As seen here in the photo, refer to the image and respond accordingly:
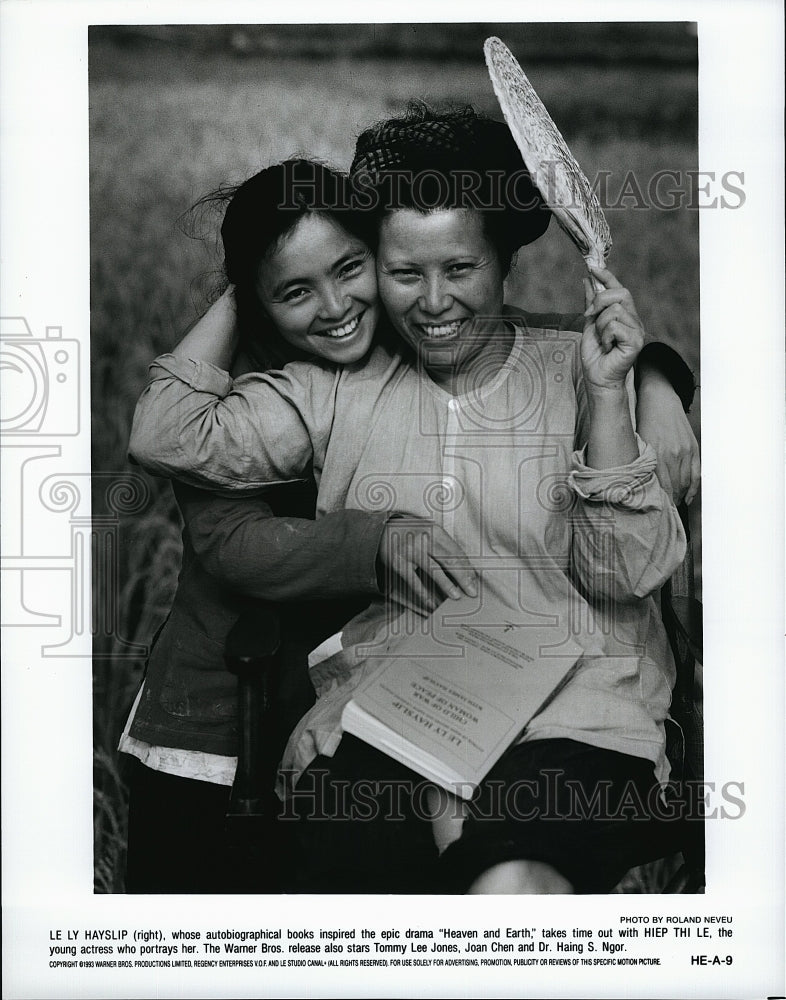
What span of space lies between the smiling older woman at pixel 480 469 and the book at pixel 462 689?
0.03 m

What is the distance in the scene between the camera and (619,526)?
2.45 metres

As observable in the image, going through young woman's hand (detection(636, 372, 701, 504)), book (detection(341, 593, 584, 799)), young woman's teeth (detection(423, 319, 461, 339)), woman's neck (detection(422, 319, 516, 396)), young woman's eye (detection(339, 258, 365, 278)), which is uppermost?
young woman's eye (detection(339, 258, 365, 278))

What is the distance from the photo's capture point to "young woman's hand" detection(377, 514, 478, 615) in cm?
246

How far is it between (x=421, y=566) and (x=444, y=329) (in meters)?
0.53

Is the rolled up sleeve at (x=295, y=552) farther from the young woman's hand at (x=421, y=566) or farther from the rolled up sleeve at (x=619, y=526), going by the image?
the rolled up sleeve at (x=619, y=526)

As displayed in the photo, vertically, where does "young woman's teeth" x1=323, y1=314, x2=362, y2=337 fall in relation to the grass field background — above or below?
below

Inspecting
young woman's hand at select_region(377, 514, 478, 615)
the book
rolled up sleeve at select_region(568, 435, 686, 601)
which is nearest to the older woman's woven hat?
rolled up sleeve at select_region(568, 435, 686, 601)

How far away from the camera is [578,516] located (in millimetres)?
2457

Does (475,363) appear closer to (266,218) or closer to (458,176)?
(458,176)

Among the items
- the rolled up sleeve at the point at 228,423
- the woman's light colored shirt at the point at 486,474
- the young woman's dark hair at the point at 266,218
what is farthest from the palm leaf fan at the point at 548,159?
the rolled up sleeve at the point at 228,423

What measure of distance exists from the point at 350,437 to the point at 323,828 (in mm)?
884

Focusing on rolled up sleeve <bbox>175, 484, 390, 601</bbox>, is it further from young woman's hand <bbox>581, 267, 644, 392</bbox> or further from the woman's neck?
young woman's hand <bbox>581, 267, 644, 392</bbox>

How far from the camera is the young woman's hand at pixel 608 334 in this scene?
246cm

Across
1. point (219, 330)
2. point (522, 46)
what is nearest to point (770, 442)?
point (522, 46)
